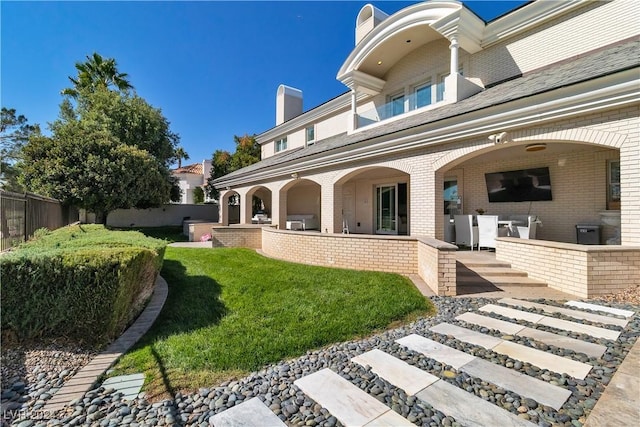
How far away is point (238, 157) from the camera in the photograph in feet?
92.0

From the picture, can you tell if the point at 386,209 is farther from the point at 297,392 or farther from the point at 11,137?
the point at 11,137

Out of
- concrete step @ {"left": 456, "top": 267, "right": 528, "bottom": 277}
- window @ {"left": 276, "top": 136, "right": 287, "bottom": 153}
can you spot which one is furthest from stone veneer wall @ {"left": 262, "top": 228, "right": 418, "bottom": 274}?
window @ {"left": 276, "top": 136, "right": 287, "bottom": 153}

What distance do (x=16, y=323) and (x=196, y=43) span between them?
11.3m

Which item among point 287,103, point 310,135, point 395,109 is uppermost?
point 287,103

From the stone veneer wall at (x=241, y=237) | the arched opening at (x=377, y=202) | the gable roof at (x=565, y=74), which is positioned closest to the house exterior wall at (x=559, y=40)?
the gable roof at (x=565, y=74)

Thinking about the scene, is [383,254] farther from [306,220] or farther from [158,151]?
[158,151]

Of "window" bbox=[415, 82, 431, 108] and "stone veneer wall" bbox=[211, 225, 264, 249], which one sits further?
"stone veneer wall" bbox=[211, 225, 264, 249]

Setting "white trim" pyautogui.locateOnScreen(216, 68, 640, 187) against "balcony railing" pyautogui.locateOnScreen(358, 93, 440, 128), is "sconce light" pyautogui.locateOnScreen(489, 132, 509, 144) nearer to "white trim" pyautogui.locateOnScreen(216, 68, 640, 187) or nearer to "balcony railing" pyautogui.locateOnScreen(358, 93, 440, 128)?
"white trim" pyautogui.locateOnScreen(216, 68, 640, 187)

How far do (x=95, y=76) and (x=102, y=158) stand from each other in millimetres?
14255

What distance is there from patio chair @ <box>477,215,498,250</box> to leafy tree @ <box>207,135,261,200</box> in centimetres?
2204

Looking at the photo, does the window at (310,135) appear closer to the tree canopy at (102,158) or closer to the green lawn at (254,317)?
the tree canopy at (102,158)

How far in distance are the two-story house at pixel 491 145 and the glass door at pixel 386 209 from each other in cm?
7

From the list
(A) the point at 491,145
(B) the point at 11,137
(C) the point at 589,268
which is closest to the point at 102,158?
(A) the point at 491,145

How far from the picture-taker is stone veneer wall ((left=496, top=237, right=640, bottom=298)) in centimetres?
525
